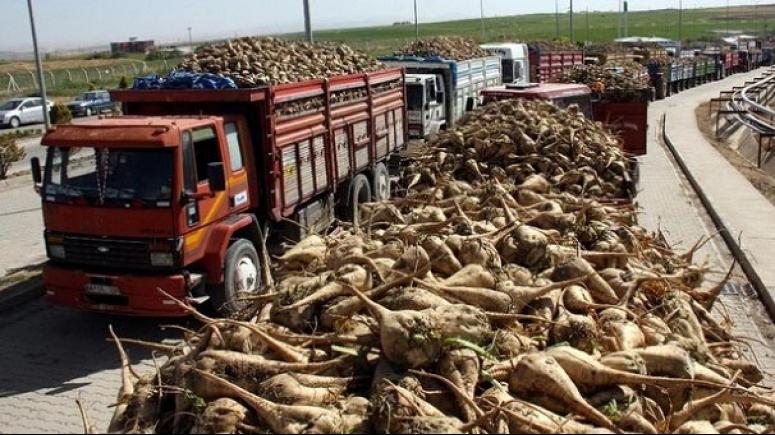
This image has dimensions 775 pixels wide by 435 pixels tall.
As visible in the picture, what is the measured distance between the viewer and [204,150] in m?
8.45

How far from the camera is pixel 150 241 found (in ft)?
25.9

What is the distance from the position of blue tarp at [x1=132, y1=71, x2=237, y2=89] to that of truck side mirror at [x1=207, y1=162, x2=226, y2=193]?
1.56m

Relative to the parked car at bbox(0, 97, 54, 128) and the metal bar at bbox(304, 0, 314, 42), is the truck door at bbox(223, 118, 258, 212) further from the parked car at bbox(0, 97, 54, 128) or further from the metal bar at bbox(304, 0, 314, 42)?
the parked car at bbox(0, 97, 54, 128)

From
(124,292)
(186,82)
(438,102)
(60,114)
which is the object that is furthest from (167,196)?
(60,114)

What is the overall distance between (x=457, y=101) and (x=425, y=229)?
490 inches

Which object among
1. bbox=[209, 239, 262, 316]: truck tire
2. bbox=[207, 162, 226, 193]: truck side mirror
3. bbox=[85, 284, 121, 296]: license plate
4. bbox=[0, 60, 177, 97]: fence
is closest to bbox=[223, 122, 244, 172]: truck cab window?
bbox=[207, 162, 226, 193]: truck side mirror

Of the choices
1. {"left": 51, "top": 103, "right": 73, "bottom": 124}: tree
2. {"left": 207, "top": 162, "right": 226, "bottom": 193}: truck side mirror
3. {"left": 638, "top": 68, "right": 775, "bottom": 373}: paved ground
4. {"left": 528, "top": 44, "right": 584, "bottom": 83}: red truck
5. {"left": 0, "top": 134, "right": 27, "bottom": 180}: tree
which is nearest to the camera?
{"left": 207, "top": 162, "right": 226, "bottom": 193}: truck side mirror

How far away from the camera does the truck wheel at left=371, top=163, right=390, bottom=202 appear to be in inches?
534

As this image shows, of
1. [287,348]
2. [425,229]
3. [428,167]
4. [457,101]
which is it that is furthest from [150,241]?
[457,101]

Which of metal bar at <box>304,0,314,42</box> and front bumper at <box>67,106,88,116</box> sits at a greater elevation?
metal bar at <box>304,0,314,42</box>

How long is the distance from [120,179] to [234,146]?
57.3 inches

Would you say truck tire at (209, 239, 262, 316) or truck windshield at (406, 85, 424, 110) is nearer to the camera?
truck tire at (209, 239, 262, 316)

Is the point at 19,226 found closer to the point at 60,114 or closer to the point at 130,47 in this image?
the point at 60,114

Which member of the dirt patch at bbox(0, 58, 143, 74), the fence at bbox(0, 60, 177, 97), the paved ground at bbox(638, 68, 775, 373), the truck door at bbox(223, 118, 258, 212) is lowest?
the paved ground at bbox(638, 68, 775, 373)
